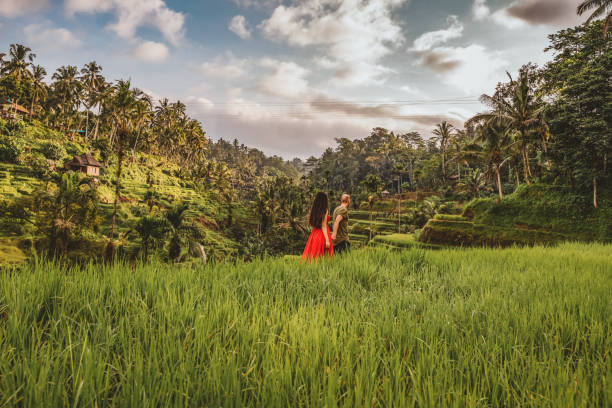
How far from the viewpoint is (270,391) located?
1.15 meters

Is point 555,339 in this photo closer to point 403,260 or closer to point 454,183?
point 403,260

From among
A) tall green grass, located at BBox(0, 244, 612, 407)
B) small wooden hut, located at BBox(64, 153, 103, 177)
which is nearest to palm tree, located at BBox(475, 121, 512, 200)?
tall green grass, located at BBox(0, 244, 612, 407)

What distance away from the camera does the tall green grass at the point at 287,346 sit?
1.13m

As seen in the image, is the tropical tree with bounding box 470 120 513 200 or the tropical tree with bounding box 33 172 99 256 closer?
the tropical tree with bounding box 33 172 99 256

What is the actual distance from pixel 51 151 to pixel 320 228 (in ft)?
142

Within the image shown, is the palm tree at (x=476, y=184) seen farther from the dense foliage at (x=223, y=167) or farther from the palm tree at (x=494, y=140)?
the palm tree at (x=494, y=140)

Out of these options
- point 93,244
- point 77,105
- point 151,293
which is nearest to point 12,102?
point 77,105

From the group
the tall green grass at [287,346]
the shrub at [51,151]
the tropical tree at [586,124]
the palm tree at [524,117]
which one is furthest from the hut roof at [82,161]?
the tropical tree at [586,124]

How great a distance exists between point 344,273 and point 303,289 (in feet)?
2.94

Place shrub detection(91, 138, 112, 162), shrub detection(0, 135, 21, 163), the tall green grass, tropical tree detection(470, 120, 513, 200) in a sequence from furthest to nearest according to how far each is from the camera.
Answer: shrub detection(91, 138, 112, 162) < shrub detection(0, 135, 21, 163) < tropical tree detection(470, 120, 513, 200) < the tall green grass

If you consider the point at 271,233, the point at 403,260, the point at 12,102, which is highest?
the point at 12,102

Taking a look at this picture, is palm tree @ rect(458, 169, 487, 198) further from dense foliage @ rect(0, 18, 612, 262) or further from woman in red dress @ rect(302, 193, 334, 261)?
woman in red dress @ rect(302, 193, 334, 261)

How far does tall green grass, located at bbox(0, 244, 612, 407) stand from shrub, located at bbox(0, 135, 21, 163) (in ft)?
137

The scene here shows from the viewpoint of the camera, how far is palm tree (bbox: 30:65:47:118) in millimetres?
41719
